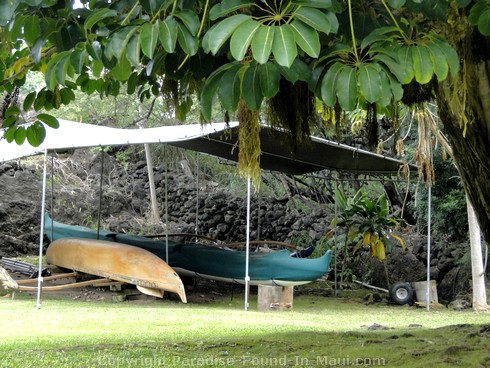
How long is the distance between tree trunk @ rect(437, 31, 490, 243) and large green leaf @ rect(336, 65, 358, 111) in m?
1.09

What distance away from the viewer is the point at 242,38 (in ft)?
7.29

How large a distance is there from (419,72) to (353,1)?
0.70m

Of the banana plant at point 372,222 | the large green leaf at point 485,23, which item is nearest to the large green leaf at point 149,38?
the large green leaf at point 485,23

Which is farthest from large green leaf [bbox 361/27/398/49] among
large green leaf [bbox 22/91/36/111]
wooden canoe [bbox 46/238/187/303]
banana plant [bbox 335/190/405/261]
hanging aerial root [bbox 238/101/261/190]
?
banana plant [bbox 335/190/405/261]

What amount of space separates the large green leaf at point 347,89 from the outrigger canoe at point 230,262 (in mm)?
7176

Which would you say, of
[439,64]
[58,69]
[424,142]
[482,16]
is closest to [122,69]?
[58,69]

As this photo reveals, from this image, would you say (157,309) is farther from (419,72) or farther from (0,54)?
(419,72)

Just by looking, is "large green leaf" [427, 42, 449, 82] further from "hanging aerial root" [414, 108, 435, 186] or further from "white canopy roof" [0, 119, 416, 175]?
"white canopy roof" [0, 119, 416, 175]

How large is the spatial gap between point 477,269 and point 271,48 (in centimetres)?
842

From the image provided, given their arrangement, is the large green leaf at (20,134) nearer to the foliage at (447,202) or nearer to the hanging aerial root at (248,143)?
the hanging aerial root at (248,143)

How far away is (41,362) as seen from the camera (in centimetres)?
Answer: 468

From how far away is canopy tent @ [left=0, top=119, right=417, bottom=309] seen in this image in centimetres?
866

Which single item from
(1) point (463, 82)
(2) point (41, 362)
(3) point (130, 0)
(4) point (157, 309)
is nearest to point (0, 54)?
(3) point (130, 0)

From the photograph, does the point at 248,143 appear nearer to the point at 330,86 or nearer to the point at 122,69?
the point at 122,69
